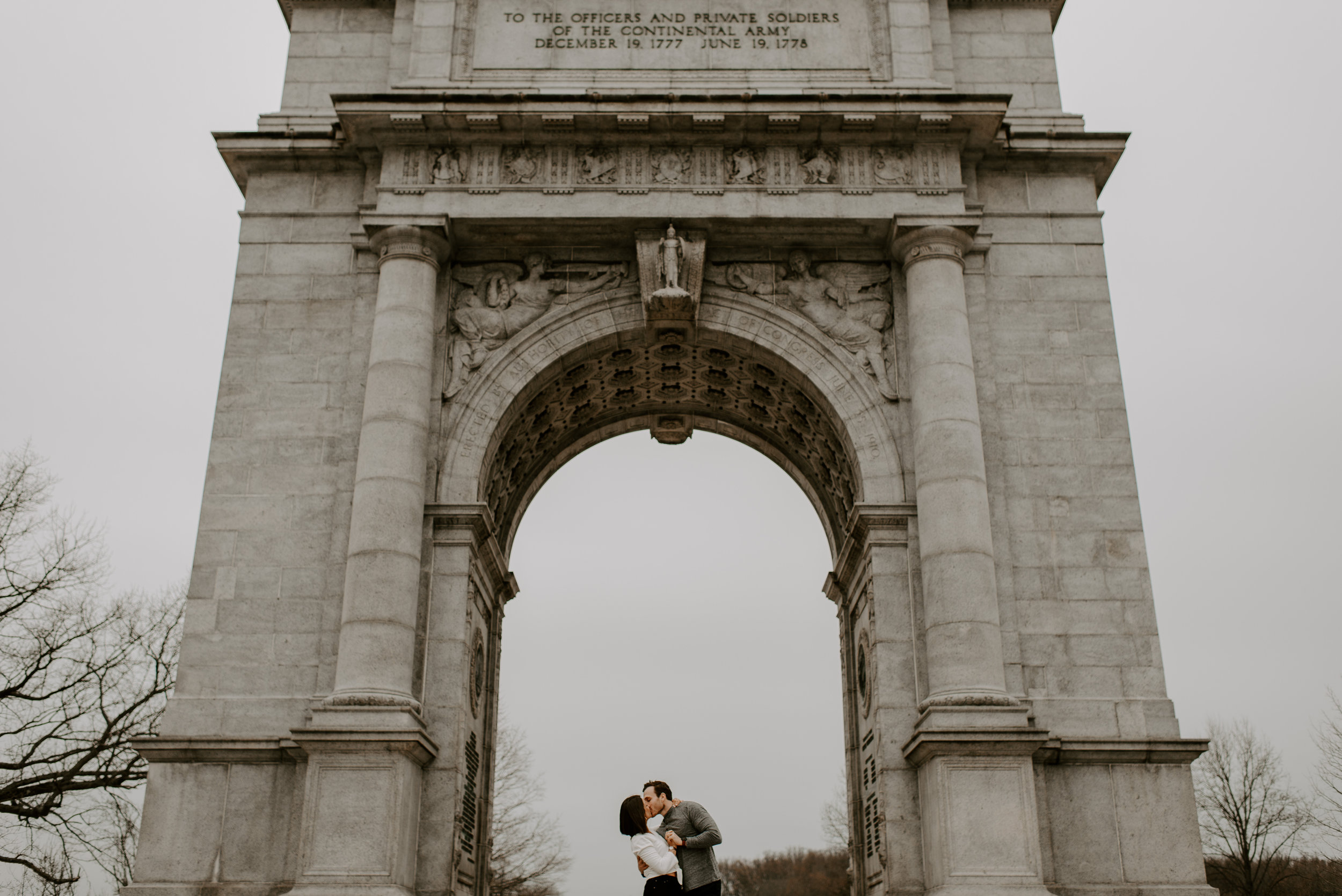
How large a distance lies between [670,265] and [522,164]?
2960 mm

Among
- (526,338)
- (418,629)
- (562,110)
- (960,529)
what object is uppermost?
(562,110)

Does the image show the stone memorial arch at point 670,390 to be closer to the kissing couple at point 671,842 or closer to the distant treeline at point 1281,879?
the kissing couple at point 671,842

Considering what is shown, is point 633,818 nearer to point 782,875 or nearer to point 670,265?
point 670,265

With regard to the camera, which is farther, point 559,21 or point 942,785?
point 559,21

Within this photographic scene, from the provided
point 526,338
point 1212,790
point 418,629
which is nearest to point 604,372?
point 526,338

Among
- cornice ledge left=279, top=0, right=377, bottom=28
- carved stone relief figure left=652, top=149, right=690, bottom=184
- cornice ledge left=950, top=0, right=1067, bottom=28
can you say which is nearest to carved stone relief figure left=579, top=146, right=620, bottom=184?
carved stone relief figure left=652, top=149, right=690, bottom=184

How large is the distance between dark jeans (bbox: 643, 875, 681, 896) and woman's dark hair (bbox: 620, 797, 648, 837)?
0.39 metres

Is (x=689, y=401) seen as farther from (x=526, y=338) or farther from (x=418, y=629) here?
(x=418, y=629)

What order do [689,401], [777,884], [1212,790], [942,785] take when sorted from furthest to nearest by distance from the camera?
[777,884]
[1212,790]
[689,401]
[942,785]

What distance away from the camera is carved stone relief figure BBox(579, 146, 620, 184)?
19969mm

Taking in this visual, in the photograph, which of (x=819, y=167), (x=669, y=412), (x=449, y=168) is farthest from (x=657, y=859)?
(x=669, y=412)

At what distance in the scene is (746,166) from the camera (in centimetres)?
2005

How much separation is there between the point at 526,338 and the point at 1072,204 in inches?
360

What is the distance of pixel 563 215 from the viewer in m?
19.6
